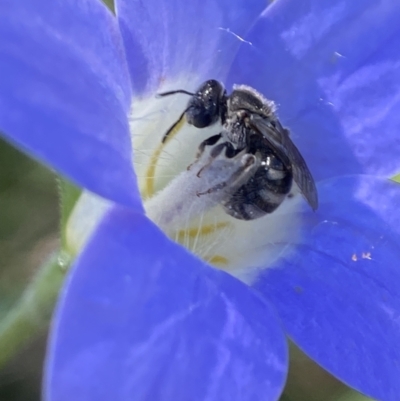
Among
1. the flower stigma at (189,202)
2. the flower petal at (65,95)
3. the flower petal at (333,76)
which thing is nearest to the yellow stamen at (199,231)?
the flower stigma at (189,202)

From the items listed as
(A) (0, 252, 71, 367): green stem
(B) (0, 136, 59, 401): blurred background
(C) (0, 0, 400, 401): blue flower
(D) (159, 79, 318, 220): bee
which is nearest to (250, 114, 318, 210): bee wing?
(D) (159, 79, 318, 220): bee

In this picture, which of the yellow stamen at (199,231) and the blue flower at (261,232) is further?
the yellow stamen at (199,231)

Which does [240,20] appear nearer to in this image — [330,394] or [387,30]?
[387,30]

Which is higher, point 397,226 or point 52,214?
point 397,226

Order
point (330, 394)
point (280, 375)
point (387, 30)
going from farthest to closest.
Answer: point (330, 394), point (387, 30), point (280, 375)

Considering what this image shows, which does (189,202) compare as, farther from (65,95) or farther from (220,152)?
(65,95)

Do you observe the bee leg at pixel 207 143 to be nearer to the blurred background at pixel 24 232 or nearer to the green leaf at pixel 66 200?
the green leaf at pixel 66 200

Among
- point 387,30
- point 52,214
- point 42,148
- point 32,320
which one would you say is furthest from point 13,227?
point 42,148

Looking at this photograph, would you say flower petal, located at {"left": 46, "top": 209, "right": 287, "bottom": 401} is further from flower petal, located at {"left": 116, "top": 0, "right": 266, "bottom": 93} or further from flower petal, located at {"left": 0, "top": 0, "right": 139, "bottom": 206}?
flower petal, located at {"left": 116, "top": 0, "right": 266, "bottom": 93}
